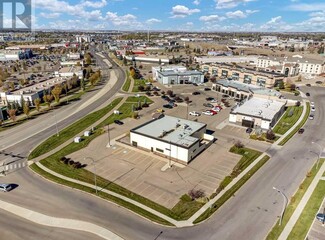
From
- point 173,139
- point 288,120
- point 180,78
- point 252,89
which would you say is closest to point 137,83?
point 180,78

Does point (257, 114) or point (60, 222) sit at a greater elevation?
point (257, 114)

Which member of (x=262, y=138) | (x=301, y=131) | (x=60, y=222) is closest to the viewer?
(x=60, y=222)

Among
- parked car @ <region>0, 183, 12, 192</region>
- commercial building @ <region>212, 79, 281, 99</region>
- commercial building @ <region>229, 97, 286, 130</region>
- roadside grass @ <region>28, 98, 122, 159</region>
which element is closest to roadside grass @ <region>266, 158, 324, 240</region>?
commercial building @ <region>229, 97, 286, 130</region>

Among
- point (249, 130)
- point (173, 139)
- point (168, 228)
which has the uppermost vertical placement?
point (249, 130)

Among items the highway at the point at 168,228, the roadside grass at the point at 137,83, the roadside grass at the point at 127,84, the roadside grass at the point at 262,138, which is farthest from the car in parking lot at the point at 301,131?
the roadside grass at the point at 127,84

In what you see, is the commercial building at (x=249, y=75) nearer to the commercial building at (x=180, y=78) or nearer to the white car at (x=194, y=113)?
the commercial building at (x=180, y=78)

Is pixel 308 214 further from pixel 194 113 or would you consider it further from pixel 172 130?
pixel 194 113
